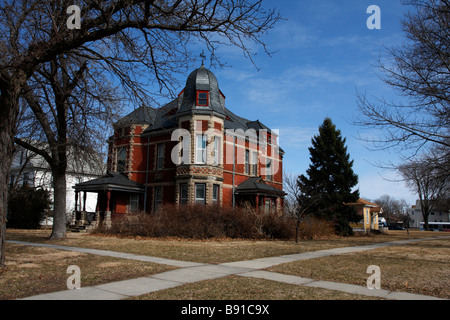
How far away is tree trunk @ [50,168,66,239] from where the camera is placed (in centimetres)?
1614

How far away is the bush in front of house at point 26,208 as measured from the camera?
27500mm

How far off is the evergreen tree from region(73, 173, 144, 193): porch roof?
14.0 metres

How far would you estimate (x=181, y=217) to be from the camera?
19953mm

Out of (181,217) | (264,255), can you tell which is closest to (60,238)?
(181,217)

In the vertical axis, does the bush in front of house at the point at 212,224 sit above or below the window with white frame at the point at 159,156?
below

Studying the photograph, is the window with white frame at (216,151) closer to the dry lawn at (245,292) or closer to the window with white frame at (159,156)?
the window with white frame at (159,156)

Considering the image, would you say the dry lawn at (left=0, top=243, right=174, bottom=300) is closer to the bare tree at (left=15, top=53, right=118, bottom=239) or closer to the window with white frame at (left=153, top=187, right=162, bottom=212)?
the bare tree at (left=15, top=53, right=118, bottom=239)

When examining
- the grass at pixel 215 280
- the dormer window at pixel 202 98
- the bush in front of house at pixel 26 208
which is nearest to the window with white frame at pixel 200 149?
the dormer window at pixel 202 98

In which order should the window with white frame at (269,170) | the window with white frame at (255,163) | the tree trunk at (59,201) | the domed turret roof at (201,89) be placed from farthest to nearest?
the window with white frame at (269,170), the window with white frame at (255,163), the domed turret roof at (201,89), the tree trunk at (59,201)

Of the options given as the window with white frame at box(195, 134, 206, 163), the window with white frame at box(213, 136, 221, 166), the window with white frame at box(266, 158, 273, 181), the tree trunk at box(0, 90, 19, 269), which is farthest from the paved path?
the window with white frame at box(266, 158, 273, 181)

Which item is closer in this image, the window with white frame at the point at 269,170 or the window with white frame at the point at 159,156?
the window with white frame at the point at 159,156

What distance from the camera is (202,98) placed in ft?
88.8
